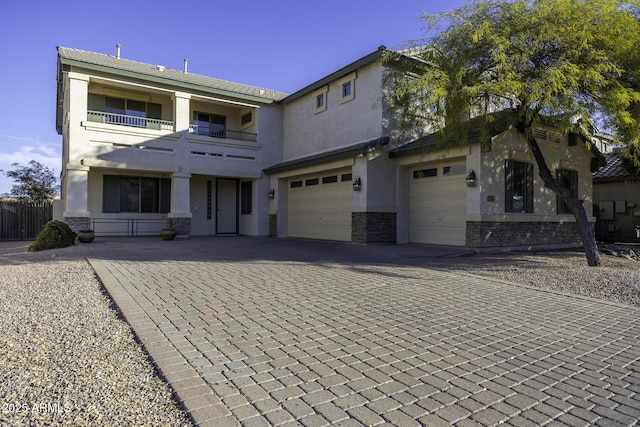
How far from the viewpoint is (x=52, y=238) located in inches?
519

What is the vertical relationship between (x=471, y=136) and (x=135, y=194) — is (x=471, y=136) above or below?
above

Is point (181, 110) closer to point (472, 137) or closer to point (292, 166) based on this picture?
point (292, 166)

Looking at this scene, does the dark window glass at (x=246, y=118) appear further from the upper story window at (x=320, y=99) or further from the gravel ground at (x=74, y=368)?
the gravel ground at (x=74, y=368)

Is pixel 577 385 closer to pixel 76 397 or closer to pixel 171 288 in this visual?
pixel 76 397

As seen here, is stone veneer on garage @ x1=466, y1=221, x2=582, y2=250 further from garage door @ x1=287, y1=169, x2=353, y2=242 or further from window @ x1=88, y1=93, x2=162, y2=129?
window @ x1=88, y1=93, x2=162, y2=129

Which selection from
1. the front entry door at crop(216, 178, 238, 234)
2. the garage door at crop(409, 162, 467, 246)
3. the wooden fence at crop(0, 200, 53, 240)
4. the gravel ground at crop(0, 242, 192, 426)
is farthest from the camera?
the front entry door at crop(216, 178, 238, 234)

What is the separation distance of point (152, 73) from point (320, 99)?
796 centimetres

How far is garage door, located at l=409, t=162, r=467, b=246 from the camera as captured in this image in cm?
1352

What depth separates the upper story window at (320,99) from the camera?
18447 mm

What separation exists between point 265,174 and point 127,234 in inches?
284

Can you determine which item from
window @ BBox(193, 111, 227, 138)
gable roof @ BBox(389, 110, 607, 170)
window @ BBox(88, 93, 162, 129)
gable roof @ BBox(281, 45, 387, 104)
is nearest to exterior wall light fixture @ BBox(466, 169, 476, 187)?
gable roof @ BBox(389, 110, 607, 170)

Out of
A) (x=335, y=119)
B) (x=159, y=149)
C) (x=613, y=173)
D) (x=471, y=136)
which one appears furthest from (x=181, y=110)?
(x=613, y=173)

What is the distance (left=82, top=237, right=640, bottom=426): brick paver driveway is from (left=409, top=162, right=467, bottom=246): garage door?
6.02 meters

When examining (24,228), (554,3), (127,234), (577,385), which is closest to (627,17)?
(554,3)
